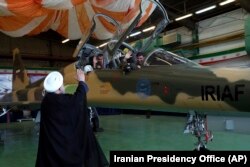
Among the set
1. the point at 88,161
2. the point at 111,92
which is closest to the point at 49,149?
the point at 88,161

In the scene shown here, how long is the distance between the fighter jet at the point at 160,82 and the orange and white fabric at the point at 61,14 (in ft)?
1.98

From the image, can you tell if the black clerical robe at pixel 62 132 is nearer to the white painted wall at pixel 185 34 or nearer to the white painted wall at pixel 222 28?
the white painted wall at pixel 222 28

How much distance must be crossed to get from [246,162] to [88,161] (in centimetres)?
192

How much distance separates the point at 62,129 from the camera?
10.1 ft

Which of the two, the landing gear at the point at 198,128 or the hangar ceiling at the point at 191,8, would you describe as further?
the hangar ceiling at the point at 191,8

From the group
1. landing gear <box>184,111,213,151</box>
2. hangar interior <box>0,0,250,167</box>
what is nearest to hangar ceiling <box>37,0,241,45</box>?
hangar interior <box>0,0,250,167</box>

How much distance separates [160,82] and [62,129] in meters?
2.26

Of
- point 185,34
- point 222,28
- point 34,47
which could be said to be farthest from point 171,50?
point 34,47

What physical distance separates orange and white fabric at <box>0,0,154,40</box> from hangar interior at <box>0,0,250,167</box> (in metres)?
0.62

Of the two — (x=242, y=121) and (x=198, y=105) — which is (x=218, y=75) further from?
(x=242, y=121)

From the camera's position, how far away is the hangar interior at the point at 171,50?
7152 mm

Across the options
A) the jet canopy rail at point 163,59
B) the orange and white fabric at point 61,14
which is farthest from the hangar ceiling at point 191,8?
the jet canopy rail at point 163,59

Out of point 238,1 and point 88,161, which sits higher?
point 238,1

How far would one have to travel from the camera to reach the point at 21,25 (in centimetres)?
979
